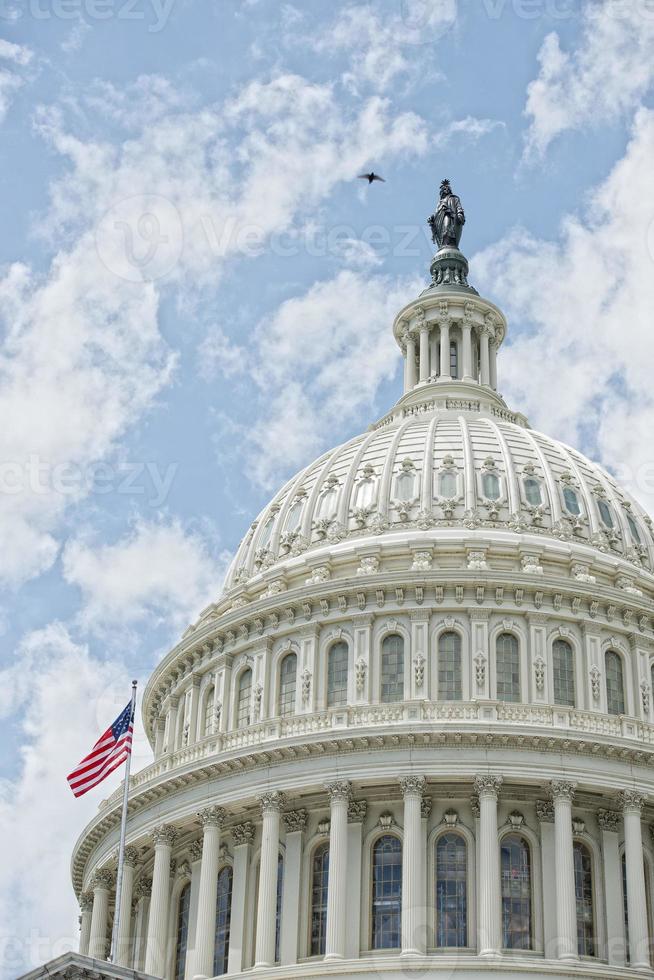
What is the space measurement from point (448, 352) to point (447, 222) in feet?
43.6

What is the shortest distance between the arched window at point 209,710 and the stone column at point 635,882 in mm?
19368

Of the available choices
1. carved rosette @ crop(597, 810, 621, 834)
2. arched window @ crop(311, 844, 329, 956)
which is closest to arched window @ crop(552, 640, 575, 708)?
carved rosette @ crop(597, 810, 621, 834)

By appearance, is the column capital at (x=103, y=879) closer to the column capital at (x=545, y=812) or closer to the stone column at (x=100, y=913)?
the stone column at (x=100, y=913)

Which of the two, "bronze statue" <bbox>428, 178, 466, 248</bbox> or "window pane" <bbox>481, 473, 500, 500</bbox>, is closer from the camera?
"window pane" <bbox>481, 473, 500, 500</bbox>

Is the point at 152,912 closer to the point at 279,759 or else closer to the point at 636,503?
the point at 279,759

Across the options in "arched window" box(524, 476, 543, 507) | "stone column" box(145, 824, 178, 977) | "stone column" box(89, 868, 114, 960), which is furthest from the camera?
"arched window" box(524, 476, 543, 507)

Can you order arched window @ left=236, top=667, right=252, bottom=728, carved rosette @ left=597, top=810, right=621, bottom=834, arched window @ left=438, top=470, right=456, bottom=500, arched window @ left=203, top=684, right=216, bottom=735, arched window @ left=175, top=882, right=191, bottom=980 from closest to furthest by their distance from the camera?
carved rosette @ left=597, top=810, right=621, bottom=834
arched window @ left=175, top=882, right=191, bottom=980
arched window @ left=236, top=667, right=252, bottom=728
arched window @ left=203, top=684, right=216, bottom=735
arched window @ left=438, top=470, right=456, bottom=500

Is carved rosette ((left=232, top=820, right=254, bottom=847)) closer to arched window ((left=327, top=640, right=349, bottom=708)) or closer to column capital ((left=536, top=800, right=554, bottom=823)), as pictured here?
arched window ((left=327, top=640, right=349, bottom=708))

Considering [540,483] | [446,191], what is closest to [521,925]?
[540,483]

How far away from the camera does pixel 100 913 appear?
72062 millimetres

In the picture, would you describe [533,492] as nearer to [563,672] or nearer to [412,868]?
[563,672]

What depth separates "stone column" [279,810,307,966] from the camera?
62906mm

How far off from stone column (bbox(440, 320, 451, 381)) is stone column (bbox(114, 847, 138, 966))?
31290mm

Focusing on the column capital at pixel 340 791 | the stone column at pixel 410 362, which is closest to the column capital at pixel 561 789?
the column capital at pixel 340 791
